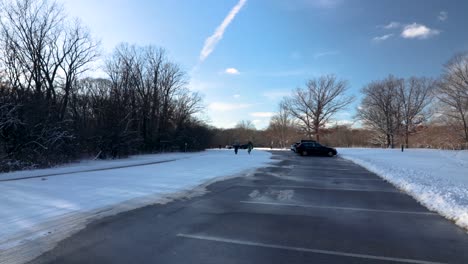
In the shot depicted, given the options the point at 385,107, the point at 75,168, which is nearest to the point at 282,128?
the point at 385,107

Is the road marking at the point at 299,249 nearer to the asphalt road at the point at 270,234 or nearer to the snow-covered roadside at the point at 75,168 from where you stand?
the asphalt road at the point at 270,234

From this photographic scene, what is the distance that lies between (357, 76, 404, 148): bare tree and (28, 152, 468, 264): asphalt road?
5988 centimetres

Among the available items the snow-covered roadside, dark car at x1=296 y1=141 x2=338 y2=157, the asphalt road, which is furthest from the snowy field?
dark car at x1=296 y1=141 x2=338 y2=157

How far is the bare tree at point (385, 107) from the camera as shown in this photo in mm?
64356

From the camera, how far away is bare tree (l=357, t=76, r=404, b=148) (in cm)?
6436

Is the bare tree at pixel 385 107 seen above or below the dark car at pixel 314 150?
above

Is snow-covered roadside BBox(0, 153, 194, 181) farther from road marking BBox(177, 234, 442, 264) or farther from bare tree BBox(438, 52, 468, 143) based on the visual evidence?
bare tree BBox(438, 52, 468, 143)

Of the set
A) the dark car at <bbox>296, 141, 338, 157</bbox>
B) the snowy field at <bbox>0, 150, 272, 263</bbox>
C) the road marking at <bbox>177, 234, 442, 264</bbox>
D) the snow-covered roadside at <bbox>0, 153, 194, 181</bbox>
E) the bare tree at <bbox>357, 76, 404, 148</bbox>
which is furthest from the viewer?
the bare tree at <bbox>357, 76, 404, 148</bbox>

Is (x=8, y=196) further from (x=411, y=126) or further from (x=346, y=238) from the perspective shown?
(x=411, y=126)

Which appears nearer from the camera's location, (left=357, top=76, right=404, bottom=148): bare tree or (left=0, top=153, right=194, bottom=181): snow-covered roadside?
(left=0, top=153, right=194, bottom=181): snow-covered roadside

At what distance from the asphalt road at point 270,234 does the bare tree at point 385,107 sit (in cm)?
5988

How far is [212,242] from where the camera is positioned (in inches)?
222

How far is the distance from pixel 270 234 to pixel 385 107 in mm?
65710

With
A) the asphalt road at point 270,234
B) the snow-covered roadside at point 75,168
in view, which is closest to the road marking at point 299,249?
the asphalt road at point 270,234
